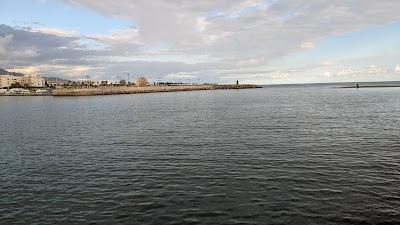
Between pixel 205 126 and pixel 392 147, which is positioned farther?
pixel 205 126

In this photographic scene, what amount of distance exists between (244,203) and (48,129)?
43.1m

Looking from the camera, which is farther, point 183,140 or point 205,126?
point 205,126

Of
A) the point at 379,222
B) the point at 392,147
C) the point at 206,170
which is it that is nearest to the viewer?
the point at 379,222

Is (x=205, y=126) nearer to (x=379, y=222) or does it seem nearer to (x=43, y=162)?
(x=43, y=162)

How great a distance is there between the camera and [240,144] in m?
35.2

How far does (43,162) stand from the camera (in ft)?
97.0

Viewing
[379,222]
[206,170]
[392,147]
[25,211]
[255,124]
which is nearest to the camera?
[379,222]

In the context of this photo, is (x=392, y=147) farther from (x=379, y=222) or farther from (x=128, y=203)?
(x=128, y=203)

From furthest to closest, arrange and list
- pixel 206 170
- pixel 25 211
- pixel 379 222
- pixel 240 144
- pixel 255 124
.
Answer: pixel 255 124, pixel 240 144, pixel 206 170, pixel 25 211, pixel 379 222

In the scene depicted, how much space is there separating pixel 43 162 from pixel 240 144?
62.3 ft

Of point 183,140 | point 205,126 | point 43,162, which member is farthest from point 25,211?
point 205,126

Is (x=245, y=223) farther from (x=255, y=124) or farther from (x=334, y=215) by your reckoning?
(x=255, y=124)

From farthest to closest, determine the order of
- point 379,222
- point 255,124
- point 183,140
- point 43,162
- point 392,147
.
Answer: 1. point 255,124
2. point 183,140
3. point 392,147
4. point 43,162
5. point 379,222

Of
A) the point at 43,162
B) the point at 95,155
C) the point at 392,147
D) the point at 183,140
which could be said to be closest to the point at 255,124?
the point at 183,140
